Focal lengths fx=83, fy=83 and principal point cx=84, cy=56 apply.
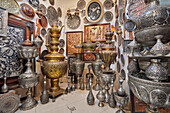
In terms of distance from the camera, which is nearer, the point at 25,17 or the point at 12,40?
the point at 12,40

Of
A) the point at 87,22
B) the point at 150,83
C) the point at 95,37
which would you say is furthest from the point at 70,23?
the point at 150,83

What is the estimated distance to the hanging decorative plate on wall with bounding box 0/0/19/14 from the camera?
1248 mm

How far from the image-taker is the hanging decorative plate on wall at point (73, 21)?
2549 mm

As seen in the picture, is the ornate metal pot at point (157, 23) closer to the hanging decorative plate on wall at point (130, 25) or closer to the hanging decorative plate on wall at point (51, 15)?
the hanging decorative plate on wall at point (130, 25)

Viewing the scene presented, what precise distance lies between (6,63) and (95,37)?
199 centimetres

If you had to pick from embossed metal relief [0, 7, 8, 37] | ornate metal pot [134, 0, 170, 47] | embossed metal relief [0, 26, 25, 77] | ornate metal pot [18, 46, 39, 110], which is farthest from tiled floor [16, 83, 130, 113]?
embossed metal relief [0, 7, 8, 37]

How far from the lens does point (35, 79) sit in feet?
3.96

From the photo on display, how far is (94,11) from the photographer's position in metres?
2.37

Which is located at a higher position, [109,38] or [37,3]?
[37,3]

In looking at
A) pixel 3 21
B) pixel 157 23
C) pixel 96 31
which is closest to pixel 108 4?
pixel 96 31

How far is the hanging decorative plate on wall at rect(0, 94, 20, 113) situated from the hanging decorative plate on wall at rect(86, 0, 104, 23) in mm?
2287

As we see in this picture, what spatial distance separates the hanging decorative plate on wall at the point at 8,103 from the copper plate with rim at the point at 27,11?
1.40 m

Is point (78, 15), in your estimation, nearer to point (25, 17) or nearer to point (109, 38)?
point (25, 17)

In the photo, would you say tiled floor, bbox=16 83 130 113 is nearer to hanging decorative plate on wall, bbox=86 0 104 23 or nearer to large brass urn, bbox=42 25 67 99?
large brass urn, bbox=42 25 67 99
